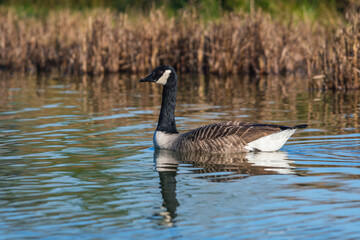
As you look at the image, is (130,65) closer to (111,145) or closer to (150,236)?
(111,145)

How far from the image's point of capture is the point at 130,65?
1112 inches

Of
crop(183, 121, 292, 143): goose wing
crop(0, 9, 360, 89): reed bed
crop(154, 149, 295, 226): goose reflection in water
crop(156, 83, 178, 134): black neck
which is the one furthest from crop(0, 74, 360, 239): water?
crop(0, 9, 360, 89): reed bed

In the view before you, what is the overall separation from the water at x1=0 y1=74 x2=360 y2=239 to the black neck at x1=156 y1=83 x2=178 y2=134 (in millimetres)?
472

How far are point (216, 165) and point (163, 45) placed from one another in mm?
18009

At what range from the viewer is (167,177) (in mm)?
9492

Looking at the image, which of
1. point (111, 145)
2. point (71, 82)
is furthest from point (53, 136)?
point (71, 82)

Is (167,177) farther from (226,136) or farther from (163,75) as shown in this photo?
(163,75)

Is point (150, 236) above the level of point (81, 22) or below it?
below

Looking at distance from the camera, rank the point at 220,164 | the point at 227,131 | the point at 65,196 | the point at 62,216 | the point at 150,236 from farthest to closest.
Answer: the point at 227,131 < the point at 220,164 < the point at 65,196 < the point at 62,216 < the point at 150,236

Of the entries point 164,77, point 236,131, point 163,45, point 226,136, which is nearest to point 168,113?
point 164,77

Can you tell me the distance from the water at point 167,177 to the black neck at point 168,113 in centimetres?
47

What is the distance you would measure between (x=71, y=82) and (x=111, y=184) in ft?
→ 55.2

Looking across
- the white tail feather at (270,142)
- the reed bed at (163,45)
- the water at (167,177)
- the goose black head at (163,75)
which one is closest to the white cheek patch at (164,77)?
the goose black head at (163,75)

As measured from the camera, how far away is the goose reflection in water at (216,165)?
9.21 m
